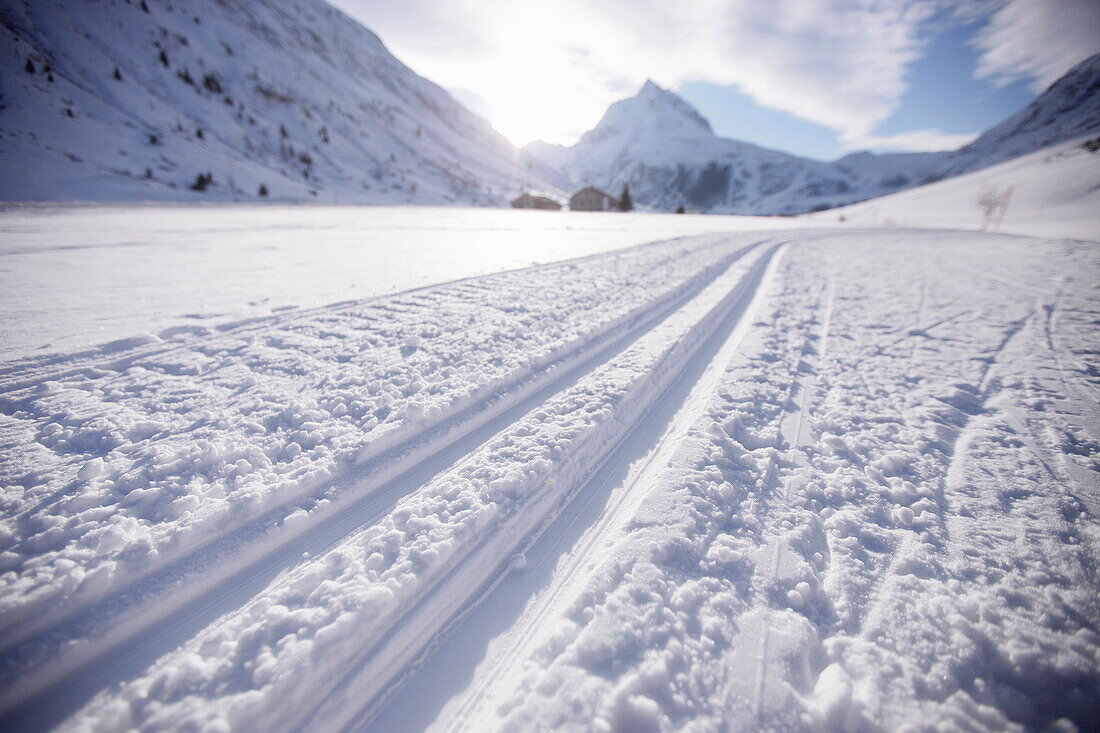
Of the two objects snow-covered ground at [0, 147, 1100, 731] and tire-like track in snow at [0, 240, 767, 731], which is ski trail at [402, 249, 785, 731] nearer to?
snow-covered ground at [0, 147, 1100, 731]

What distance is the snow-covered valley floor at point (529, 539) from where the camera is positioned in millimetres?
1137

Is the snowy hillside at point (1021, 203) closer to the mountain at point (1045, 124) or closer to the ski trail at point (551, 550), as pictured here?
the ski trail at point (551, 550)

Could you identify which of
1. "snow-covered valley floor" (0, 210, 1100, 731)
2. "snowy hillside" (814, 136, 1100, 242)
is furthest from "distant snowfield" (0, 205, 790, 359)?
"snowy hillside" (814, 136, 1100, 242)

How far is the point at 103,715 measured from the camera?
3.36ft

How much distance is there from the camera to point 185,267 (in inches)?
195

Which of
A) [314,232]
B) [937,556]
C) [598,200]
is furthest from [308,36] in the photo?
[937,556]

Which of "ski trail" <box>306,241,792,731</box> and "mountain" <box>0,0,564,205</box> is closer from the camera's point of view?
"ski trail" <box>306,241,792,731</box>

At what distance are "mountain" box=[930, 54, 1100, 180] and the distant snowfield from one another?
2976 inches

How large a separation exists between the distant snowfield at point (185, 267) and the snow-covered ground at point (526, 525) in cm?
Result: 8

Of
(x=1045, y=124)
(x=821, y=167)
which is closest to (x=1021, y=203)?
(x=1045, y=124)

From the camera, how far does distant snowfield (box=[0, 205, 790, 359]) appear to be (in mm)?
3105

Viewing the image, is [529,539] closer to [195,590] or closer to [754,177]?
[195,590]

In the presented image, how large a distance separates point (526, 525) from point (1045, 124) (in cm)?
10171

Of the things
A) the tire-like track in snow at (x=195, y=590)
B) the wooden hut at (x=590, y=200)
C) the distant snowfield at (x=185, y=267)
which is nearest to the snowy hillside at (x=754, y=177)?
the wooden hut at (x=590, y=200)
